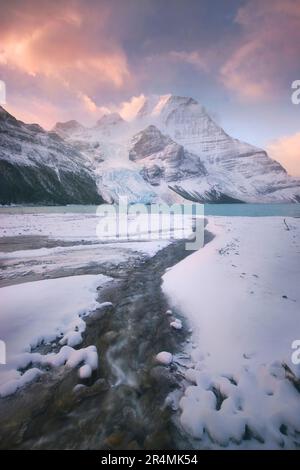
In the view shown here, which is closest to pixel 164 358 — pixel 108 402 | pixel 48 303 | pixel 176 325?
pixel 176 325

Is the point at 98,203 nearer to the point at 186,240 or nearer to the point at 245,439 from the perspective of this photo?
the point at 186,240

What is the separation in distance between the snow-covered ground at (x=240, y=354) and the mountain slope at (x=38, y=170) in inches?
4194

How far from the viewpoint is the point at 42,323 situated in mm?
6980

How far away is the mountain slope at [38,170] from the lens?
340 feet

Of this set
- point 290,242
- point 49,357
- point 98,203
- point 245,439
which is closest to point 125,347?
point 49,357

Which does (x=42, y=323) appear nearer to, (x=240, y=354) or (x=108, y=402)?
(x=108, y=402)

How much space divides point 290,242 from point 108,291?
1553 centimetres

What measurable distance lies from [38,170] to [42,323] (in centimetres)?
12875

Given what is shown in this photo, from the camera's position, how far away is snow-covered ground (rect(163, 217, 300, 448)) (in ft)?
12.9

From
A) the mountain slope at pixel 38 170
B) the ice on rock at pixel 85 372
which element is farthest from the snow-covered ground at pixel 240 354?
the mountain slope at pixel 38 170

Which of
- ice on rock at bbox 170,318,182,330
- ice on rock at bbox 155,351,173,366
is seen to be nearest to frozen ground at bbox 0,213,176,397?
ice on rock at bbox 155,351,173,366

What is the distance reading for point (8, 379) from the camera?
16.4ft
